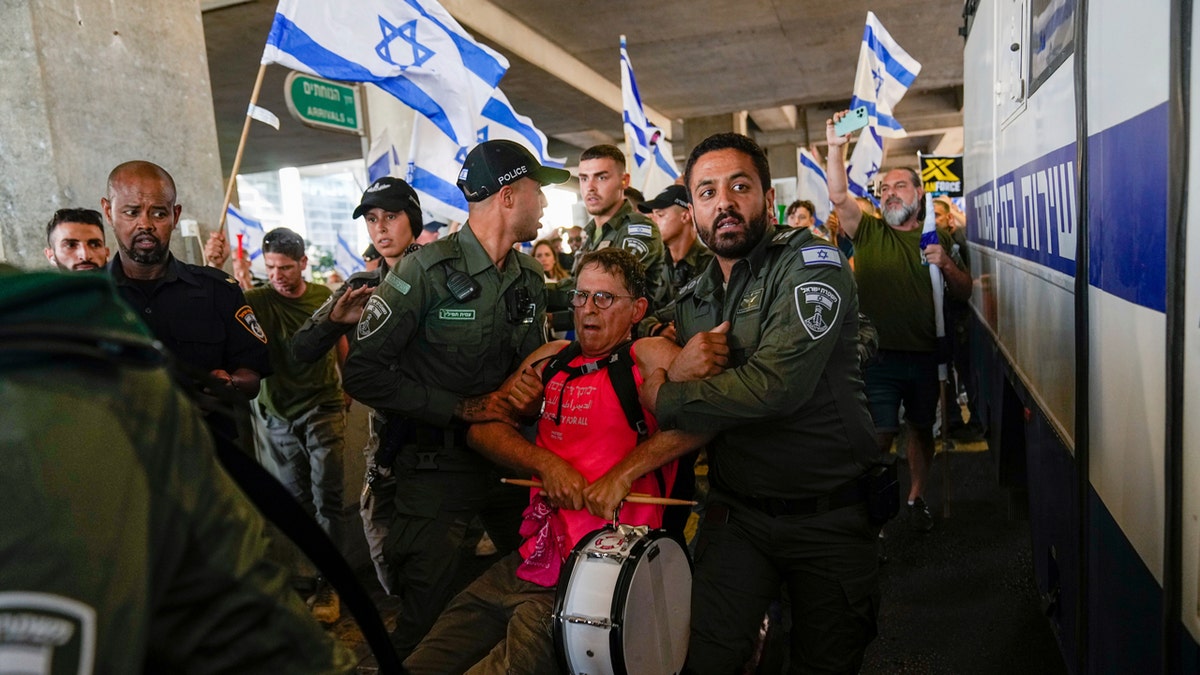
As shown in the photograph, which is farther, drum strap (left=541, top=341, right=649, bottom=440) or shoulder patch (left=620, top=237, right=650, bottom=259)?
shoulder patch (left=620, top=237, right=650, bottom=259)

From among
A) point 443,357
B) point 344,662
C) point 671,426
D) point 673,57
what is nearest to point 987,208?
point 671,426

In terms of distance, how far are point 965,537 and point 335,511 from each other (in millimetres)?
3907

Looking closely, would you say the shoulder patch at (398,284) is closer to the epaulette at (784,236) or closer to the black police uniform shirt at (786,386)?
the black police uniform shirt at (786,386)

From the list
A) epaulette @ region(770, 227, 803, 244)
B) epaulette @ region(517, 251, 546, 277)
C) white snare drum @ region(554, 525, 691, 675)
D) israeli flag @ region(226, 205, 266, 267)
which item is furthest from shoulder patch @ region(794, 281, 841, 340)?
israeli flag @ region(226, 205, 266, 267)

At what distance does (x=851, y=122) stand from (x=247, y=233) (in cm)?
682

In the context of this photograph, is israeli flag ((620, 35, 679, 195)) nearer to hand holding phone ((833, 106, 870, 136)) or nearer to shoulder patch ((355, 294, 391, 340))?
hand holding phone ((833, 106, 870, 136))

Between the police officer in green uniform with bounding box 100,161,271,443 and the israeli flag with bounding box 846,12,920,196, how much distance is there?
17.2 feet

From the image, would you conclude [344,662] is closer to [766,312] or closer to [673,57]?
[766,312]

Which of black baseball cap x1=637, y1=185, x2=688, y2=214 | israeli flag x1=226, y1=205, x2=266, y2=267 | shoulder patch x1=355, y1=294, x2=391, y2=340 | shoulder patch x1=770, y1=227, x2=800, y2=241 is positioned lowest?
shoulder patch x1=355, y1=294, x2=391, y2=340

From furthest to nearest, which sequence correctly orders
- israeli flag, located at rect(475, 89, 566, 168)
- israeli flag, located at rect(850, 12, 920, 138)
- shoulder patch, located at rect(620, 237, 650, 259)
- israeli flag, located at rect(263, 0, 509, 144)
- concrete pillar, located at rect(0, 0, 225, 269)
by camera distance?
israeli flag, located at rect(850, 12, 920, 138) → israeli flag, located at rect(475, 89, 566, 168) → shoulder patch, located at rect(620, 237, 650, 259) → concrete pillar, located at rect(0, 0, 225, 269) → israeli flag, located at rect(263, 0, 509, 144)

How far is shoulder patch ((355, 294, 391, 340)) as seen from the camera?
127 inches

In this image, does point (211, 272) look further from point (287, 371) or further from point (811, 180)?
point (811, 180)

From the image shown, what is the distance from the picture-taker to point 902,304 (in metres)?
5.41

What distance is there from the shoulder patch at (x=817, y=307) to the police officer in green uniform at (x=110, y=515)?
6.66ft
